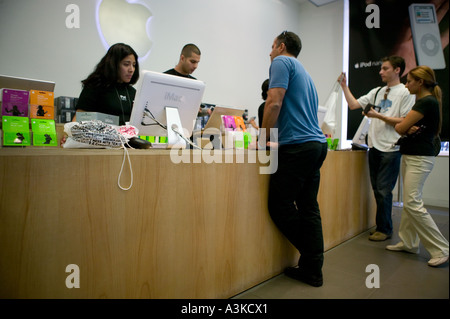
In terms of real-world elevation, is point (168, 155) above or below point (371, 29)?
below

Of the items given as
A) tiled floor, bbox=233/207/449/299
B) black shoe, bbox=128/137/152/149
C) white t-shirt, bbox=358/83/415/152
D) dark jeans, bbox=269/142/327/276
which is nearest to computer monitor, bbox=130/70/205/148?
black shoe, bbox=128/137/152/149

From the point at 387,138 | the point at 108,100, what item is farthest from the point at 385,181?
the point at 108,100

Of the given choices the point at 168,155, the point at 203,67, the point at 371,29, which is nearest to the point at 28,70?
the point at 203,67

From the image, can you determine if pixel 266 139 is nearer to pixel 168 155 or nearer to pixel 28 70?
pixel 168 155

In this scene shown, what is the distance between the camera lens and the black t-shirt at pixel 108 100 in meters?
1.69

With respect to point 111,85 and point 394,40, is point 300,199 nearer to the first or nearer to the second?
point 111,85

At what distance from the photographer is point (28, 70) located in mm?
2777

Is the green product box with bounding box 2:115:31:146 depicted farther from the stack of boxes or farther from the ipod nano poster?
the ipod nano poster

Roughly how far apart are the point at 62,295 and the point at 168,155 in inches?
22.8

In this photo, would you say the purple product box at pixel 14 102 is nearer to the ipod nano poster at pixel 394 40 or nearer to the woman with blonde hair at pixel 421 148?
the woman with blonde hair at pixel 421 148

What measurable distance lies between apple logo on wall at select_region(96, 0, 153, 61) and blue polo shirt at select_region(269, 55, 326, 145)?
2462 millimetres

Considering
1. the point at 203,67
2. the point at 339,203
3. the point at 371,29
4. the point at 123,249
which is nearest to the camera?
the point at 123,249

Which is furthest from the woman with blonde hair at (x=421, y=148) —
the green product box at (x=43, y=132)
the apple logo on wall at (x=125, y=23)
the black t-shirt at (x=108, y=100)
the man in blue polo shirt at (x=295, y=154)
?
the apple logo on wall at (x=125, y=23)

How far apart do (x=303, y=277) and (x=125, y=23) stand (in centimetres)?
324
